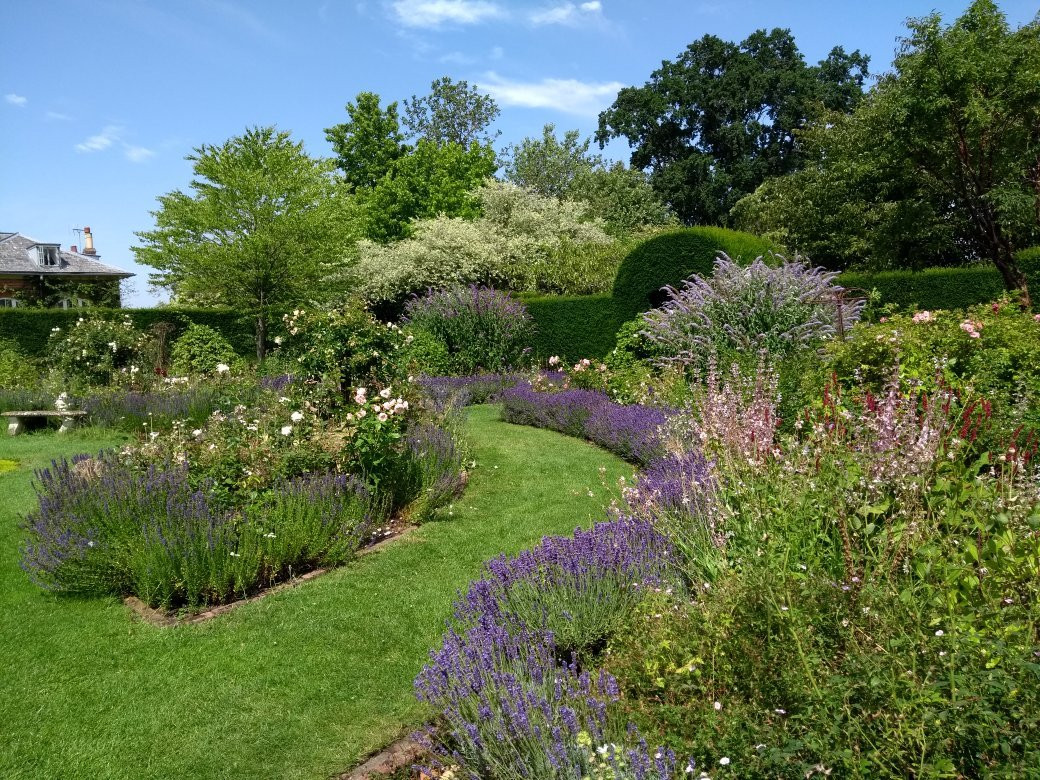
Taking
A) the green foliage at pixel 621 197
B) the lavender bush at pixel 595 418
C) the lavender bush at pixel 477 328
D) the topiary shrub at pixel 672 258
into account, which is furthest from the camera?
the green foliage at pixel 621 197

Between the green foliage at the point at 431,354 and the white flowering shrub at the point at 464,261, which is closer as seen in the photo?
the green foliage at the point at 431,354

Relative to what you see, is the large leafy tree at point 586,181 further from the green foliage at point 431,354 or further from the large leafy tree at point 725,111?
the green foliage at point 431,354

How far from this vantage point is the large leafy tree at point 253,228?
17.2 metres

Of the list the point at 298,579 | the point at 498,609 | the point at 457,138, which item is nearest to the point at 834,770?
the point at 498,609

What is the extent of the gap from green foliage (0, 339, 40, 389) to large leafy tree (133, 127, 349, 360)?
12.5 feet

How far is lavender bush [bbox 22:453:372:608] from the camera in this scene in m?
4.31

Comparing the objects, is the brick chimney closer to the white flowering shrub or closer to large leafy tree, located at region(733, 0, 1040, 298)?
the white flowering shrub

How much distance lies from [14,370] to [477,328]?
31.6 feet

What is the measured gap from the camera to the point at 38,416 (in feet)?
34.3

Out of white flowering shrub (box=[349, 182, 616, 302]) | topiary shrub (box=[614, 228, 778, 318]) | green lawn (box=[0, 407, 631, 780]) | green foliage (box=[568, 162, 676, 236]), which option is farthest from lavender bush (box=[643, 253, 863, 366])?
green foliage (box=[568, 162, 676, 236])

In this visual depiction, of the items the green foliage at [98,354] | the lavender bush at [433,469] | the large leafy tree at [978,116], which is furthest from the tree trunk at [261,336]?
the large leafy tree at [978,116]

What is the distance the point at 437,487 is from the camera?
6137 millimetres

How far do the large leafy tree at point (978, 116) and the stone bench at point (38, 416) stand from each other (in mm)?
15641

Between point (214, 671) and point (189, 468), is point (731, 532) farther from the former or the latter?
point (189, 468)
